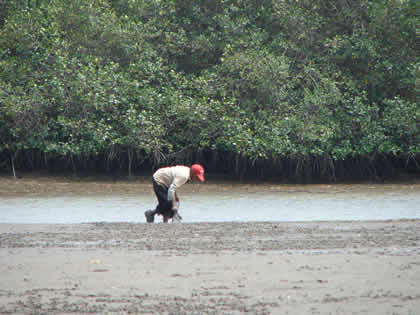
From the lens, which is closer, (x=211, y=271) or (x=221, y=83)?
(x=211, y=271)

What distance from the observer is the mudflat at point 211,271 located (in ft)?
16.5

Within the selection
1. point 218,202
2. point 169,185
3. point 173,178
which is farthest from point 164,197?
point 218,202

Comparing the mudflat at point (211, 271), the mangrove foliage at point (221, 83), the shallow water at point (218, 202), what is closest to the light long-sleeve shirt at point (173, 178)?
the mudflat at point (211, 271)

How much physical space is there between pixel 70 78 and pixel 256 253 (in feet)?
45.5

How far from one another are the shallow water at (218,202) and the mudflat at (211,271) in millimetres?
3311

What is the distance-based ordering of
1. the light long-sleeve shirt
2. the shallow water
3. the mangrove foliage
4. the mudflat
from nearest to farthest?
1. the mudflat
2. the light long-sleeve shirt
3. the shallow water
4. the mangrove foliage

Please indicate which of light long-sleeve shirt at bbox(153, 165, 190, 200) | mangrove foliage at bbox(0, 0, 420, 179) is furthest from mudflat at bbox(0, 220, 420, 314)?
mangrove foliage at bbox(0, 0, 420, 179)

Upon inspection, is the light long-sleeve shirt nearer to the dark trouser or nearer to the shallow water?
the dark trouser

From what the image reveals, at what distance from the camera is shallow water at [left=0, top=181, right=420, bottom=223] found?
12.5m

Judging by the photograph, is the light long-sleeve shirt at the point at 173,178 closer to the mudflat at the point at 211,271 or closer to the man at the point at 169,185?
the man at the point at 169,185

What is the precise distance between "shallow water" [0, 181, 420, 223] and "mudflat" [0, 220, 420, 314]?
3.31 meters

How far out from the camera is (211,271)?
6.16 metres

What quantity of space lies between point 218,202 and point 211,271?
30.7 feet

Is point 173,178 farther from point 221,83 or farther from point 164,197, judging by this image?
point 221,83
